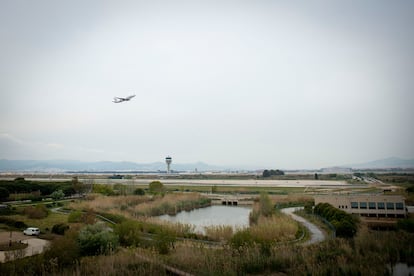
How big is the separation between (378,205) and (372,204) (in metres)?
0.45

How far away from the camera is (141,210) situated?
29.1m

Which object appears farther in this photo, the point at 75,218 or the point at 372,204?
the point at 372,204

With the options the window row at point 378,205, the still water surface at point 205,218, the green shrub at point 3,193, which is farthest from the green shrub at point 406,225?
the green shrub at point 3,193

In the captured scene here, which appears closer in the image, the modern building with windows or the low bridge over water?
the modern building with windows

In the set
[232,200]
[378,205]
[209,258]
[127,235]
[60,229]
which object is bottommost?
[232,200]

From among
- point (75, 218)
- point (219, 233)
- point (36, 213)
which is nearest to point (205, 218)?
point (219, 233)

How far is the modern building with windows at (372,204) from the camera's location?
72.3 feet

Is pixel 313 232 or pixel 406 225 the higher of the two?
pixel 406 225

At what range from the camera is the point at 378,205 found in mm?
23531

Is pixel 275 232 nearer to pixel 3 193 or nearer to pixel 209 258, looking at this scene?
pixel 209 258

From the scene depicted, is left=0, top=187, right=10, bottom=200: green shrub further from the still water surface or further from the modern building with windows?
the modern building with windows

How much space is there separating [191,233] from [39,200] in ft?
89.0

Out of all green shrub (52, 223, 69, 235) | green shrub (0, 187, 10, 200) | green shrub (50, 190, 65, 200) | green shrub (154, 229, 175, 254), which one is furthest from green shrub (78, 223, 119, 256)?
green shrub (50, 190, 65, 200)

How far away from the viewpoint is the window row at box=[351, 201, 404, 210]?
72.4 feet
